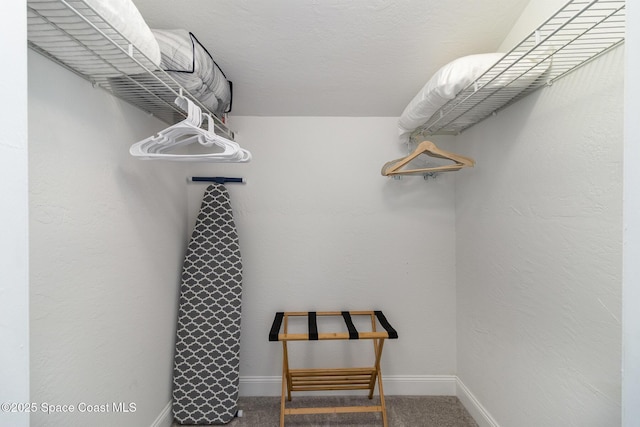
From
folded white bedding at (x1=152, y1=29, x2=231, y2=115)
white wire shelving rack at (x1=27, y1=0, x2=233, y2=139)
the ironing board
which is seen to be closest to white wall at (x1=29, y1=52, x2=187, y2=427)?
white wire shelving rack at (x1=27, y1=0, x2=233, y2=139)

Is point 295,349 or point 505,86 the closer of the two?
point 505,86

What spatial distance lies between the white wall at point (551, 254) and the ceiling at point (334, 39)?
0.47 metres

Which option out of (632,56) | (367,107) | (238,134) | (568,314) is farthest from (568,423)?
(238,134)

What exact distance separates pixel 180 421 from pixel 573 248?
7.46ft

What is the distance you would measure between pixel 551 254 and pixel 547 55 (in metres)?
Result: 0.79

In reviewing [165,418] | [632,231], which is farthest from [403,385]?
[632,231]

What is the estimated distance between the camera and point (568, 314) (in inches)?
44.5

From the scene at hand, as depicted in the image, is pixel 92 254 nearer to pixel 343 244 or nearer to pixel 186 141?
pixel 186 141

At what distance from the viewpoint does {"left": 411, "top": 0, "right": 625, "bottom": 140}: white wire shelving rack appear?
2.87 ft

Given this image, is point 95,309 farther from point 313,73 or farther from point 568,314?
point 568,314

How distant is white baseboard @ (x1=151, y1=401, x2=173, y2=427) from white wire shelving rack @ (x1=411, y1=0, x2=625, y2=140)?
2.34 m

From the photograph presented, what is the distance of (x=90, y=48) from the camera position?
2.94ft

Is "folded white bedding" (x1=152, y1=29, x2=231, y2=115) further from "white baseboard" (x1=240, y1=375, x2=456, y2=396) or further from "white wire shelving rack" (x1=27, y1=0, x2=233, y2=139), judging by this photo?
"white baseboard" (x1=240, y1=375, x2=456, y2=396)

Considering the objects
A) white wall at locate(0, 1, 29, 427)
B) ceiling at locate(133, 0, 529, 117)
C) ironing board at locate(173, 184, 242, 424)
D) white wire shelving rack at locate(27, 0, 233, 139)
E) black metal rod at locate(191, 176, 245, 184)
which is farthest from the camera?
black metal rod at locate(191, 176, 245, 184)
